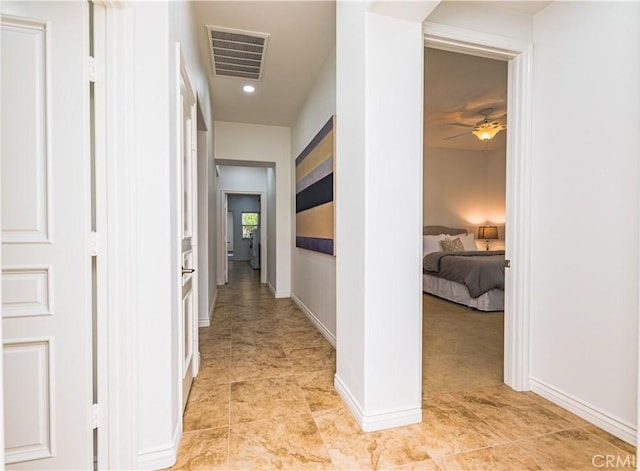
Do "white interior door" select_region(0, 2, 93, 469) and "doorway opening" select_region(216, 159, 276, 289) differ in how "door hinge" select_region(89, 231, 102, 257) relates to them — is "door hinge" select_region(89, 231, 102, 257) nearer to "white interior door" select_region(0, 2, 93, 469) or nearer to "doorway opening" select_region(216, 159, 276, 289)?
"white interior door" select_region(0, 2, 93, 469)

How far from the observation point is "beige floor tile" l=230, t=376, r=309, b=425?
196 cm

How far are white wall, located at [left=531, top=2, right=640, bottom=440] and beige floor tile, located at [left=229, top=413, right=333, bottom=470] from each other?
155 cm

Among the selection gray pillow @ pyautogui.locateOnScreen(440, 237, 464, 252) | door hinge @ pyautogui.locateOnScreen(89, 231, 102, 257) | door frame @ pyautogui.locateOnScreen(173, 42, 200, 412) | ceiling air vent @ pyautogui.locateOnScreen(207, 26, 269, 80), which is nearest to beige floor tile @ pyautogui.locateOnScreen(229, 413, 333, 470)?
door frame @ pyautogui.locateOnScreen(173, 42, 200, 412)

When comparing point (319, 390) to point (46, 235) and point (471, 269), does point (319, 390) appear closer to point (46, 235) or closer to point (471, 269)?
point (46, 235)

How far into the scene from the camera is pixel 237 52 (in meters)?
3.08

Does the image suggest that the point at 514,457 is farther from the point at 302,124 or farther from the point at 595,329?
the point at 302,124

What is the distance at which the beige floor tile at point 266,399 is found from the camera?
77.0 inches

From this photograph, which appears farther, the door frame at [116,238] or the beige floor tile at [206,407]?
the beige floor tile at [206,407]

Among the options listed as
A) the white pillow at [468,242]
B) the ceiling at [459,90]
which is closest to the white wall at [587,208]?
the ceiling at [459,90]

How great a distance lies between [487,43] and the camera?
2.13 metres

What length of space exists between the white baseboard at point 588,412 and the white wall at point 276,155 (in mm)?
3730

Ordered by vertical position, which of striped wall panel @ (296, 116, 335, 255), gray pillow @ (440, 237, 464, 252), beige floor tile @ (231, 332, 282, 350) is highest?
striped wall panel @ (296, 116, 335, 255)

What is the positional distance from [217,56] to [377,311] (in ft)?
9.14

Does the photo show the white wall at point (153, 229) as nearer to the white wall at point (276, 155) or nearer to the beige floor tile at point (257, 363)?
the beige floor tile at point (257, 363)
